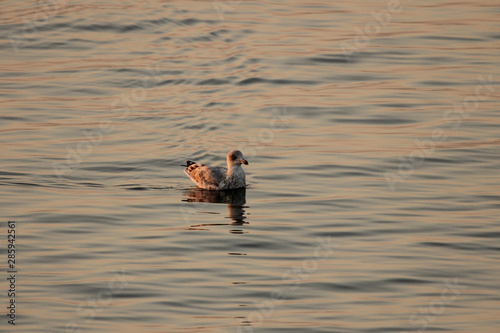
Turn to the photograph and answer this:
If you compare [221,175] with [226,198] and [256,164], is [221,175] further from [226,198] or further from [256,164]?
[256,164]

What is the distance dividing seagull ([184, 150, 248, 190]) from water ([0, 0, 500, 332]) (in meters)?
0.28

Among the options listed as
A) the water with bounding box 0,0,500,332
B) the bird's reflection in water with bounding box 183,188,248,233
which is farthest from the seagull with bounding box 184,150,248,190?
the water with bounding box 0,0,500,332

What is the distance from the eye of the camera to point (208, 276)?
13.8 m

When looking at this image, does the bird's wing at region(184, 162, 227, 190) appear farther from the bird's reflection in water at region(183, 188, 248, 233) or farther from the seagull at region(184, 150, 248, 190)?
the bird's reflection in water at region(183, 188, 248, 233)

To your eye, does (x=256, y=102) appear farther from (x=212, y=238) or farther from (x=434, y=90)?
(x=212, y=238)

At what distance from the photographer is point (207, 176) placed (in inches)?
765

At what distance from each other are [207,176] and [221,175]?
31 cm

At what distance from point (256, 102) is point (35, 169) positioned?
7600 mm

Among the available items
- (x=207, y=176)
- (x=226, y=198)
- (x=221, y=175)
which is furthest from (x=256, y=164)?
(x=226, y=198)

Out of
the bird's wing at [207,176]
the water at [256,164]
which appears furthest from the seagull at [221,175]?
the water at [256,164]

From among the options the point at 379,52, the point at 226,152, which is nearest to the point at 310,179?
the point at 226,152

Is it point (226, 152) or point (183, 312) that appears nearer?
point (183, 312)

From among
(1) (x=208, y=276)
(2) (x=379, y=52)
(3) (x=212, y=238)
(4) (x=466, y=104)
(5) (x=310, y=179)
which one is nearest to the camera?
(1) (x=208, y=276)

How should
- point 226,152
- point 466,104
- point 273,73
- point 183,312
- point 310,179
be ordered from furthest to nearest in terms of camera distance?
1. point 273,73
2. point 466,104
3. point 226,152
4. point 310,179
5. point 183,312
